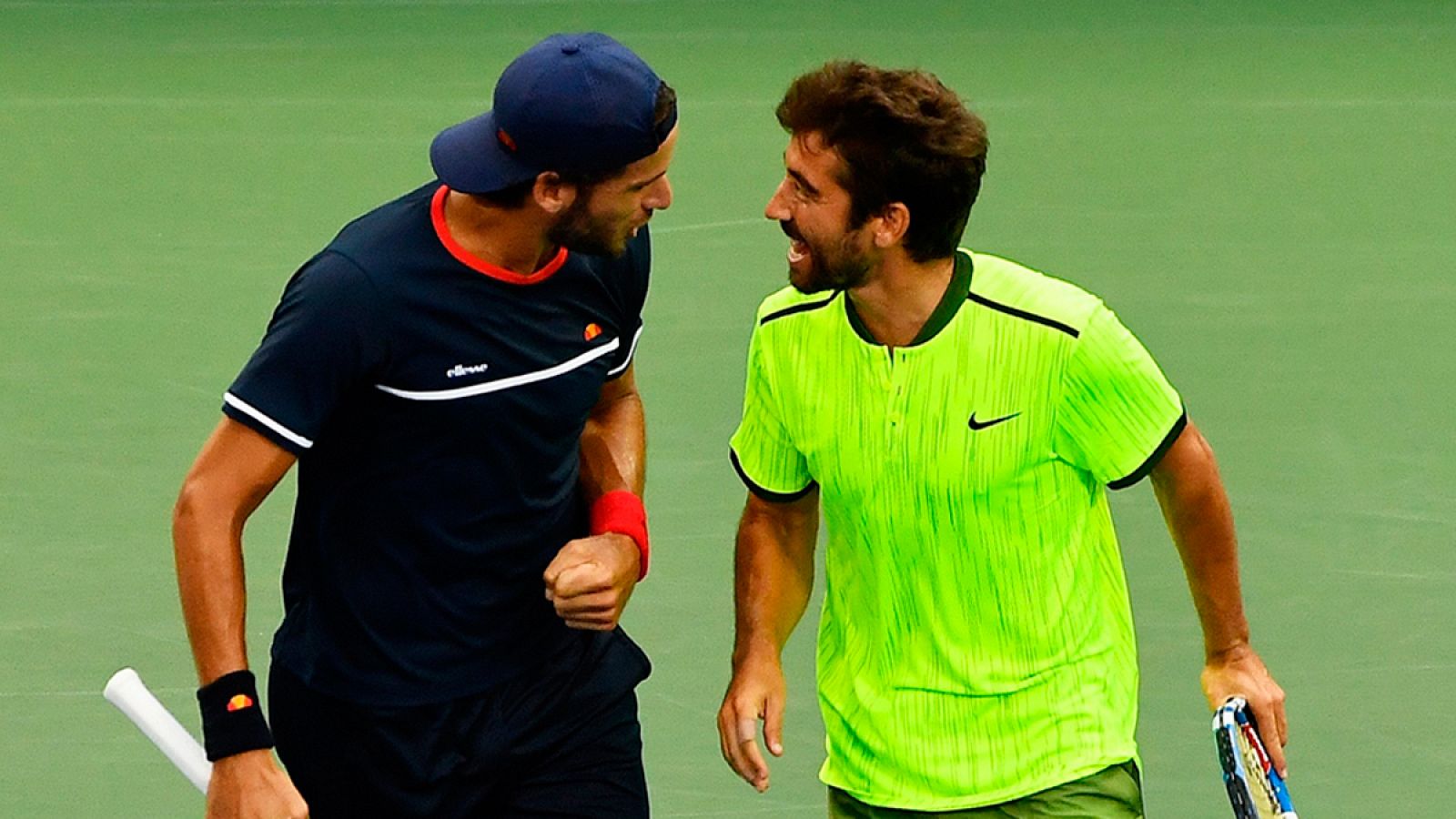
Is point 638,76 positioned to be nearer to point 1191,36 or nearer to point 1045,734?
point 1045,734

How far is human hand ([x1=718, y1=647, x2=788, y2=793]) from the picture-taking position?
3693 mm

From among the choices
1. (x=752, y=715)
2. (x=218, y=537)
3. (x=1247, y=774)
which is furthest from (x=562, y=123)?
(x=1247, y=774)

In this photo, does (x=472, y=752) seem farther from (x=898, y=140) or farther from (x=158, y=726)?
(x=898, y=140)

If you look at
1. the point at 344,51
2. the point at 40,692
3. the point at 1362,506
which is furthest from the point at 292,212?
the point at 1362,506

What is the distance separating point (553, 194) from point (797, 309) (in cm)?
42

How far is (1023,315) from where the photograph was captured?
3637mm

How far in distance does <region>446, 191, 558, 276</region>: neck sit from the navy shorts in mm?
692

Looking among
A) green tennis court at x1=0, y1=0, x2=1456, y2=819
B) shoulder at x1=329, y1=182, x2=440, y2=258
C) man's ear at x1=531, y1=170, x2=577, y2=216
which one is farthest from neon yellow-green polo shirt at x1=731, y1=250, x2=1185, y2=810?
green tennis court at x1=0, y1=0, x2=1456, y2=819

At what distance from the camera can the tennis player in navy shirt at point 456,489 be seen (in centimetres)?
352

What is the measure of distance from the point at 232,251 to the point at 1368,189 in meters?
4.30

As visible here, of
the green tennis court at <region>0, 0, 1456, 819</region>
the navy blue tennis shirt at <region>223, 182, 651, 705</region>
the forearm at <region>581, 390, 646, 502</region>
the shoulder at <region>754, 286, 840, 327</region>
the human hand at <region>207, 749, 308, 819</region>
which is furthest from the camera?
the green tennis court at <region>0, 0, 1456, 819</region>

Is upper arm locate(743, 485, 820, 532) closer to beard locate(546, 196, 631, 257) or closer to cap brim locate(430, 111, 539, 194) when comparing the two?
beard locate(546, 196, 631, 257)

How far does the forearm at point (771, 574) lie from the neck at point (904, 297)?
1.19ft

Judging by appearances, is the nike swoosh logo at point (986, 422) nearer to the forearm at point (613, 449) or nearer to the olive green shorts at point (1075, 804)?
the olive green shorts at point (1075, 804)
